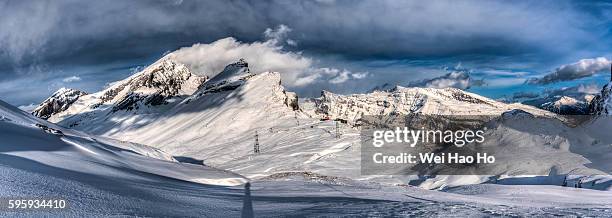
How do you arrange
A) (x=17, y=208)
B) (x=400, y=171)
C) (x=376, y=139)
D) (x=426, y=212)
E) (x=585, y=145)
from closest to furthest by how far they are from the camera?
(x=17, y=208) → (x=426, y=212) → (x=585, y=145) → (x=400, y=171) → (x=376, y=139)

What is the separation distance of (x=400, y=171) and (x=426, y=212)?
6101cm

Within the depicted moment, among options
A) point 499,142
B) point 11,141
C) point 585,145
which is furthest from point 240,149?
point 11,141

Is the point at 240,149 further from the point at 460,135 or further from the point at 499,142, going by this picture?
the point at 499,142

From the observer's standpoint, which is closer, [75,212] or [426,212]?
[75,212]

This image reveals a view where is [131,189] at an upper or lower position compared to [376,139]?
lower

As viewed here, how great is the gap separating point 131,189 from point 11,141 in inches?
217

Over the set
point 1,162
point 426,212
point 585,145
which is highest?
point 585,145

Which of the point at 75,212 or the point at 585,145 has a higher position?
the point at 585,145

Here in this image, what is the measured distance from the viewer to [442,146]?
259ft

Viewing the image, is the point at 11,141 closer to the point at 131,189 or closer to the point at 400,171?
the point at 131,189

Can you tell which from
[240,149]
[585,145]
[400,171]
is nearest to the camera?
[585,145]

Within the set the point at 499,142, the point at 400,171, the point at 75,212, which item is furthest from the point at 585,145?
the point at 75,212

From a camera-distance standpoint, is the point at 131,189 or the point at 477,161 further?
the point at 477,161

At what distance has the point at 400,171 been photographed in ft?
225
